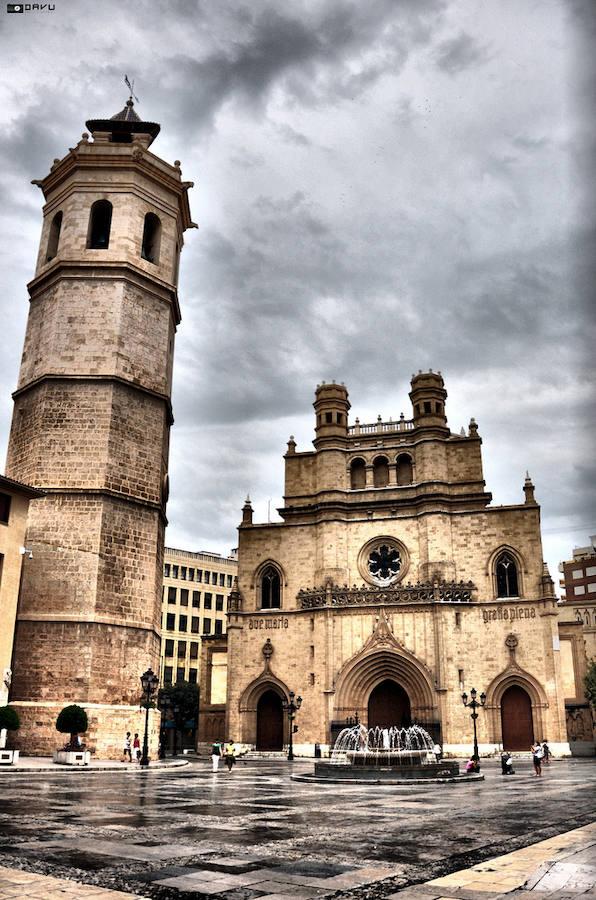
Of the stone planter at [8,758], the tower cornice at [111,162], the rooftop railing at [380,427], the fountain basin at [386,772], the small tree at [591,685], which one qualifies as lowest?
the fountain basin at [386,772]

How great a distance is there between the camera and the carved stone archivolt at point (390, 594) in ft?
129

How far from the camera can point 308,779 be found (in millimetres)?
21422

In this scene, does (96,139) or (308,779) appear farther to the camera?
(96,139)

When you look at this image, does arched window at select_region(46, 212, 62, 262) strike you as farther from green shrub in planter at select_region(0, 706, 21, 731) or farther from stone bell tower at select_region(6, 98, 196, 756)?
green shrub in planter at select_region(0, 706, 21, 731)

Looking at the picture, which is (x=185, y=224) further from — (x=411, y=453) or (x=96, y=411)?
(x=411, y=453)

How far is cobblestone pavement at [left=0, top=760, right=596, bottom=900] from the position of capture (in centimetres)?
671

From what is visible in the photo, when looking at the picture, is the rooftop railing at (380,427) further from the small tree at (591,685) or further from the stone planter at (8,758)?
the stone planter at (8,758)

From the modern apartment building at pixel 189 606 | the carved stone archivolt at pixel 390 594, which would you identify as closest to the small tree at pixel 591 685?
the carved stone archivolt at pixel 390 594

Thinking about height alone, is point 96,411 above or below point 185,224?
below

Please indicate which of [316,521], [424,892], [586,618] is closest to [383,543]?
[316,521]

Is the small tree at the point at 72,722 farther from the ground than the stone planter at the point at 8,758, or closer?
farther from the ground

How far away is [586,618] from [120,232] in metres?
51.9

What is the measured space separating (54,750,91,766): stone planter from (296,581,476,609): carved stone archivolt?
62.4 ft

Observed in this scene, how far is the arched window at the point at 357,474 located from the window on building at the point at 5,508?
22.0m
